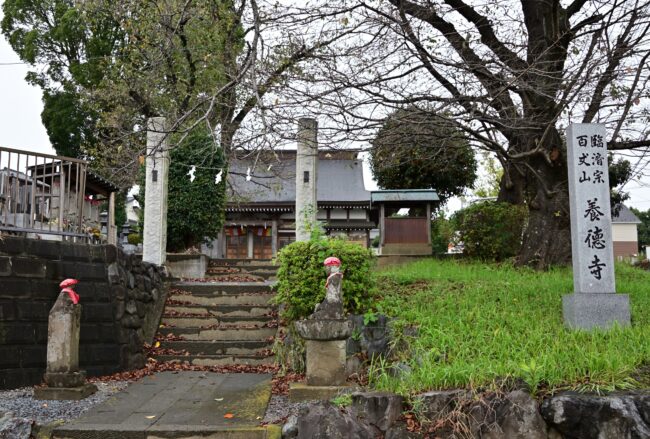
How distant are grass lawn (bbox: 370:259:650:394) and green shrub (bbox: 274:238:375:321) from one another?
1.29 ft

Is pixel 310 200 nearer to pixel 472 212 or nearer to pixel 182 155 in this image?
pixel 182 155

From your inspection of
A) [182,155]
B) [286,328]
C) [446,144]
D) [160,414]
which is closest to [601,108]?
[446,144]

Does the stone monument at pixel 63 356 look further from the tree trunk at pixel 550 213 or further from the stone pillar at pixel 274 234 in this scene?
the stone pillar at pixel 274 234

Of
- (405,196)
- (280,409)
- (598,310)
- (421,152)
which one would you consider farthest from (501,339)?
(405,196)

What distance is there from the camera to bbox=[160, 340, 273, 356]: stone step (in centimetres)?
767

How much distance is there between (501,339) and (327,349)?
2.00 metres

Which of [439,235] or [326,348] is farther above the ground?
[439,235]

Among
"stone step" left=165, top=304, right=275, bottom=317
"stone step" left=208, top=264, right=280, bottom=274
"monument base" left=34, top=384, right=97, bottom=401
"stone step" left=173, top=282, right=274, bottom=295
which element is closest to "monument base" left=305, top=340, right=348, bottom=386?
"monument base" left=34, top=384, right=97, bottom=401

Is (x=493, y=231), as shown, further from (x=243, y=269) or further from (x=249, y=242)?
(x=249, y=242)

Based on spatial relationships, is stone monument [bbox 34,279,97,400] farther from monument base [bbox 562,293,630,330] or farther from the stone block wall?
monument base [bbox 562,293,630,330]

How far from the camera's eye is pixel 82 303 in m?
6.78

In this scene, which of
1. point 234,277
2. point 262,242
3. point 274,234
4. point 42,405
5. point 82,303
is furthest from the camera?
point 262,242

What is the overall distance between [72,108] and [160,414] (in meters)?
20.2

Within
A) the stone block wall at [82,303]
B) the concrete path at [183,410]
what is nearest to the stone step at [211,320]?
the stone block wall at [82,303]
